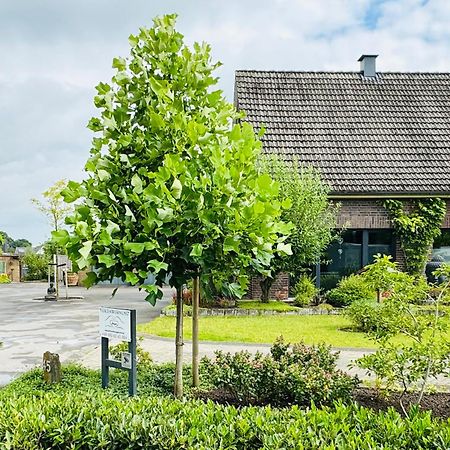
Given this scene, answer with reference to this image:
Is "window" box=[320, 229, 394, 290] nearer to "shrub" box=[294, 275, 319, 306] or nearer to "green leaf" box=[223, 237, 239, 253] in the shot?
"shrub" box=[294, 275, 319, 306]

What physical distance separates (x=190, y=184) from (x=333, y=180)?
13.7m

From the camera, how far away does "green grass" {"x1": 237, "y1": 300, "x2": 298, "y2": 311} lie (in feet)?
53.7

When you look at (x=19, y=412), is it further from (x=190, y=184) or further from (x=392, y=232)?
(x=392, y=232)

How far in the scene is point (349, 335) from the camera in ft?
41.2

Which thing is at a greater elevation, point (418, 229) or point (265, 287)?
point (418, 229)

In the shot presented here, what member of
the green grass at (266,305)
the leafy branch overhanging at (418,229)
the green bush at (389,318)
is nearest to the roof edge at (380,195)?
the leafy branch overhanging at (418,229)

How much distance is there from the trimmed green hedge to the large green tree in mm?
1335

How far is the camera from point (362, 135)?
20.3m

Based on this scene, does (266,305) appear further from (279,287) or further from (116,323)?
(116,323)

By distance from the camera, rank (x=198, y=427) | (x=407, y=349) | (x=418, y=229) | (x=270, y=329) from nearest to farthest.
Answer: (x=198, y=427) → (x=407, y=349) → (x=270, y=329) → (x=418, y=229)

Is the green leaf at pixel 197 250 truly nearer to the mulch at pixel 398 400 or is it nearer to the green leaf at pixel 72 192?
the green leaf at pixel 72 192

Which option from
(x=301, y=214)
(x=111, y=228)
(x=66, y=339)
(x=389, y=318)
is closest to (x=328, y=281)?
(x=301, y=214)

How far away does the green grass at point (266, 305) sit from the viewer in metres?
16.4

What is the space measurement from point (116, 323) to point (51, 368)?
137cm
